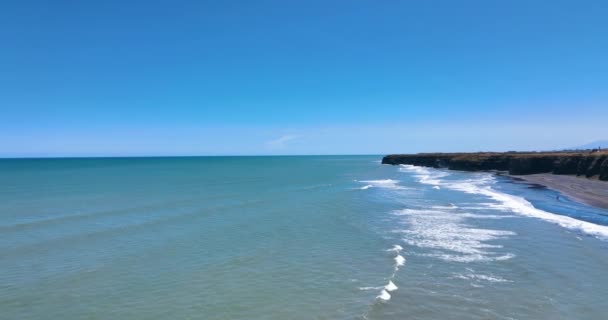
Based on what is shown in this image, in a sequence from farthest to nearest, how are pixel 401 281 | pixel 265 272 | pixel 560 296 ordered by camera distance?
pixel 265 272 < pixel 401 281 < pixel 560 296

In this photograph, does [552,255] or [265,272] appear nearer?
[265,272]

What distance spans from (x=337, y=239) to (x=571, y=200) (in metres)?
30.5

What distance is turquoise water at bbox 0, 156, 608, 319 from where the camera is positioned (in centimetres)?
1276

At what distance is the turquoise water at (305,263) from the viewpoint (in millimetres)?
12758

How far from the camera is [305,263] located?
57.9 feet

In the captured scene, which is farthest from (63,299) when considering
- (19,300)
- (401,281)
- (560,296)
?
(560,296)

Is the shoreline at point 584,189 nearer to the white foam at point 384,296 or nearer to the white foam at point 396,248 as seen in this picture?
the white foam at point 396,248

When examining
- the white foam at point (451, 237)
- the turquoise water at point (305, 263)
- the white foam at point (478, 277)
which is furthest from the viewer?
the white foam at point (451, 237)

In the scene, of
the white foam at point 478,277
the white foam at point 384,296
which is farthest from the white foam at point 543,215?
the white foam at point 384,296

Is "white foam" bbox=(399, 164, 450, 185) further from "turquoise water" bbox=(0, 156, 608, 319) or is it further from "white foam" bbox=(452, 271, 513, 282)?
"white foam" bbox=(452, 271, 513, 282)

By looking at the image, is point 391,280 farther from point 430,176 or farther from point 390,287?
point 430,176

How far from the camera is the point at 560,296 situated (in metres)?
13.3

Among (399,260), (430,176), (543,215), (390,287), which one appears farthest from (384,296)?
(430,176)

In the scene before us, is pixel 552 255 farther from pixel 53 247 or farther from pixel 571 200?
pixel 53 247
